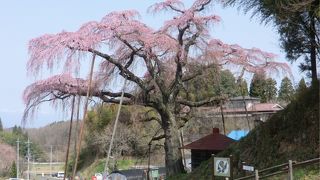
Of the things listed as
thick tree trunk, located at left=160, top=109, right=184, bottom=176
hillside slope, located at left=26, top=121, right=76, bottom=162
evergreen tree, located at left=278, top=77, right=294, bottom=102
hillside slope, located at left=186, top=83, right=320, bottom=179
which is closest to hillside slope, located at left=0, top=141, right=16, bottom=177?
hillside slope, located at left=26, top=121, right=76, bottom=162

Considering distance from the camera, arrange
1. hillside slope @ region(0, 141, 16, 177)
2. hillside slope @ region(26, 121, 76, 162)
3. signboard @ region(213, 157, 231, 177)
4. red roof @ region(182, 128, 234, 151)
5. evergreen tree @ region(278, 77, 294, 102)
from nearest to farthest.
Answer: signboard @ region(213, 157, 231, 177), red roof @ region(182, 128, 234, 151), evergreen tree @ region(278, 77, 294, 102), hillside slope @ region(0, 141, 16, 177), hillside slope @ region(26, 121, 76, 162)

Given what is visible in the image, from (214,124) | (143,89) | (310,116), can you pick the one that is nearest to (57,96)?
(143,89)

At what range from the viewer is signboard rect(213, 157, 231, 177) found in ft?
37.6

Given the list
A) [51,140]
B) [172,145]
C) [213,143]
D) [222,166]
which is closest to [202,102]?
[213,143]

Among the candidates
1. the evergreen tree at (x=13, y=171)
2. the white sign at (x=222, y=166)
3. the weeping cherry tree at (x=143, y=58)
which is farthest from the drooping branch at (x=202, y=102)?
the evergreen tree at (x=13, y=171)

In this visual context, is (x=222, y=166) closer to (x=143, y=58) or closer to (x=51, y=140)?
(x=143, y=58)

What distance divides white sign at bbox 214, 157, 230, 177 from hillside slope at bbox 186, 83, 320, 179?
2.04 m

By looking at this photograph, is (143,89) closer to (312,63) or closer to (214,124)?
(312,63)

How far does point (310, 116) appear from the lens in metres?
12.8

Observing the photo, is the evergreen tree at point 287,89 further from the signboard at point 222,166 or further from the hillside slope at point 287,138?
the signboard at point 222,166

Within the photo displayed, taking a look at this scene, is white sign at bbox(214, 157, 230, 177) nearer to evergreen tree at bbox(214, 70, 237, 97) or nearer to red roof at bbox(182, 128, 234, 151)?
red roof at bbox(182, 128, 234, 151)

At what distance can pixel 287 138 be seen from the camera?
1343 cm

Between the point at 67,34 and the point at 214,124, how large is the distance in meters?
15.7

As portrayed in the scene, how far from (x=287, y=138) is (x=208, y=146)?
6.07 metres
